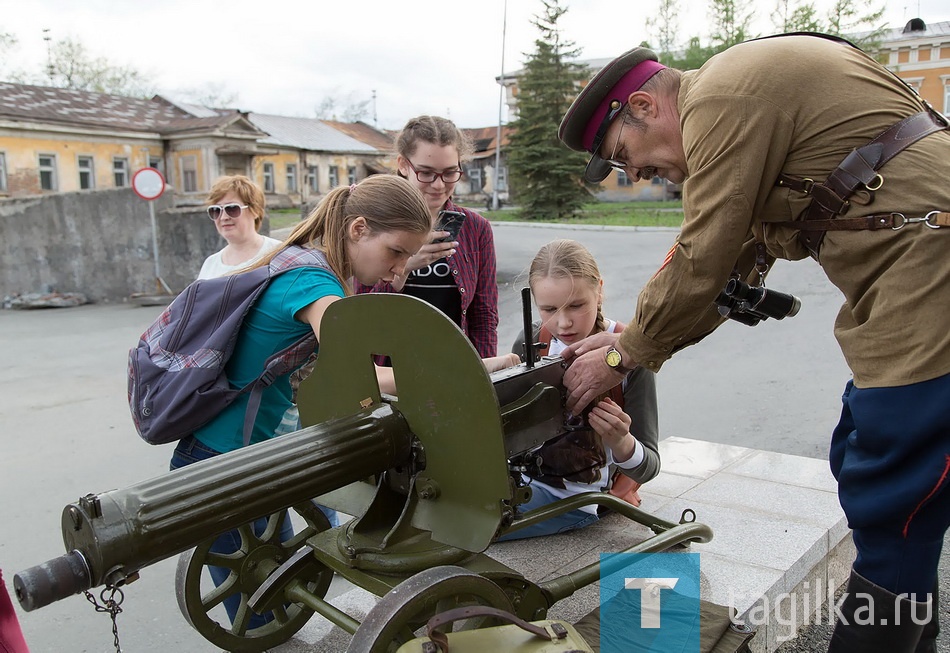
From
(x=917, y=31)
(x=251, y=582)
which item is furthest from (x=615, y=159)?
(x=917, y=31)

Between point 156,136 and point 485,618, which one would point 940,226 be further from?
point 156,136

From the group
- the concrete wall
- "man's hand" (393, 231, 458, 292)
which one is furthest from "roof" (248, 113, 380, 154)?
"man's hand" (393, 231, 458, 292)

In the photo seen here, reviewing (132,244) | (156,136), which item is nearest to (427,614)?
(132,244)

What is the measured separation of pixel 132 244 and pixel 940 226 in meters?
15.4

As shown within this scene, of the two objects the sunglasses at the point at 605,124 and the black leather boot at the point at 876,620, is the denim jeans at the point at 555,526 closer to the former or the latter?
the black leather boot at the point at 876,620

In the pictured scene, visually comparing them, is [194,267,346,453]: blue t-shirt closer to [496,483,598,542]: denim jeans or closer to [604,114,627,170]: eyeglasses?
[604,114,627,170]: eyeglasses

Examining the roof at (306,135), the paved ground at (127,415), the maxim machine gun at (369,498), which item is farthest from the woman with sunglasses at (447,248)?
the roof at (306,135)

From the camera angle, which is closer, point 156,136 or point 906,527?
point 906,527

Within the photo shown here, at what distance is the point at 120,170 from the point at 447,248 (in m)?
29.7

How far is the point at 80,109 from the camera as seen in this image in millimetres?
28172

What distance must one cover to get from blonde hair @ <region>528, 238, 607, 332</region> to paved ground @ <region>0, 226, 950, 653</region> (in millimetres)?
187

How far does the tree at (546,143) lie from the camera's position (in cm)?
2970

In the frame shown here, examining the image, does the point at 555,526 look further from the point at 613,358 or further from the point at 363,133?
the point at 363,133

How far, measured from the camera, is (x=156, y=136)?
30312mm
